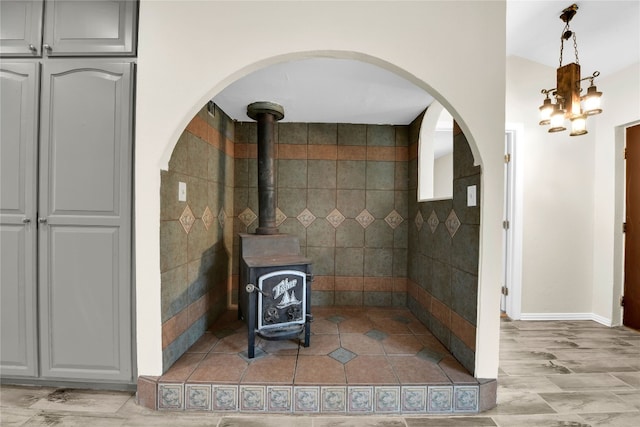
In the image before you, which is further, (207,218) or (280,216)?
(280,216)

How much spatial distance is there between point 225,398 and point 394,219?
2013 millimetres

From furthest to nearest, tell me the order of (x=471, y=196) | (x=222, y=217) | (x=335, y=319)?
(x=222, y=217) < (x=335, y=319) < (x=471, y=196)

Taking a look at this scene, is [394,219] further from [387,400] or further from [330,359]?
[387,400]

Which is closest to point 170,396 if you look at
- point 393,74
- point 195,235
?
point 195,235

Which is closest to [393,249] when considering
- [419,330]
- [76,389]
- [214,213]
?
[419,330]

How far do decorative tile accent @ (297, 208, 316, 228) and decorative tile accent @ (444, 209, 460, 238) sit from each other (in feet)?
4.20

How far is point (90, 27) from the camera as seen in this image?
1.53 metres

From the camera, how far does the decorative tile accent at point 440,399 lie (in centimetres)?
147

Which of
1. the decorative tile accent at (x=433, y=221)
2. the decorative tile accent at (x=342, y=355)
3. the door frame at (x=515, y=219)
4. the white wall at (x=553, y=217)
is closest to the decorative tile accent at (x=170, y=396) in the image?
the decorative tile accent at (x=342, y=355)

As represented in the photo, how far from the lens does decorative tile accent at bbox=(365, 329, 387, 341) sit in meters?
2.02

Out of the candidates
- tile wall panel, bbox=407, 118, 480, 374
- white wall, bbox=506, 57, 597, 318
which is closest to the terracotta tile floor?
tile wall panel, bbox=407, 118, 480, 374

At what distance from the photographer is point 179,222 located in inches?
69.9

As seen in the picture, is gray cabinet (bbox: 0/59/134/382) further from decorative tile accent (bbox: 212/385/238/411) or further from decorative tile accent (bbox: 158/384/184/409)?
decorative tile accent (bbox: 212/385/238/411)

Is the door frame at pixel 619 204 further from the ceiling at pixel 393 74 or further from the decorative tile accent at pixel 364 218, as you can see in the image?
the decorative tile accent at pixel 364 218
